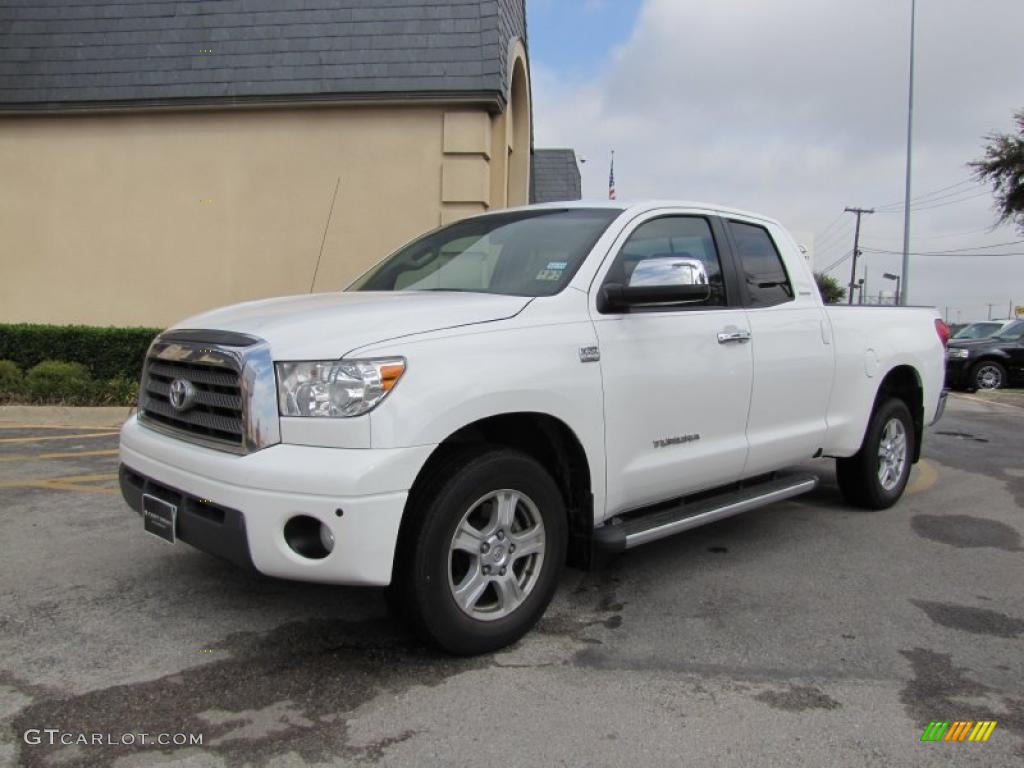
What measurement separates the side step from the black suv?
13838 mm

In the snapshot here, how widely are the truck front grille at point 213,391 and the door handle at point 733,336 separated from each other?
2289 millimetres

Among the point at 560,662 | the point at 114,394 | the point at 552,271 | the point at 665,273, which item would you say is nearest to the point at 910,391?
the point at 665,273

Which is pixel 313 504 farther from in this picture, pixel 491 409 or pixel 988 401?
pixel 988 401

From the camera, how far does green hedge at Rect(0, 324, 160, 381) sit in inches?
402

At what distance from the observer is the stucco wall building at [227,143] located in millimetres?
10539

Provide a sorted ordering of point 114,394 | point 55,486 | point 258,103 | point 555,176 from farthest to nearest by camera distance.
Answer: point 555,176 → point 258,103 → point 114,394 → point 55,486

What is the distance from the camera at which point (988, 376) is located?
54.7 feet

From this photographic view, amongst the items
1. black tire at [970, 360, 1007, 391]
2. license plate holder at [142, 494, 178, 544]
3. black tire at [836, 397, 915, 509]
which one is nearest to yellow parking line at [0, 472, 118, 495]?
license plate holder at [142, 494, 178, 544]

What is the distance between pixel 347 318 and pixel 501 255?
1163mm

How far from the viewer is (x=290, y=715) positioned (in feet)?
8.98

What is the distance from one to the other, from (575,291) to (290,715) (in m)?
2.00

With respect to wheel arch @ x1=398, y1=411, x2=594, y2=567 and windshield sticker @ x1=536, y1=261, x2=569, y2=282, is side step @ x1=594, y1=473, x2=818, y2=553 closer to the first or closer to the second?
wheel arch @ x1=398, y1=411, x2=594, y2=567

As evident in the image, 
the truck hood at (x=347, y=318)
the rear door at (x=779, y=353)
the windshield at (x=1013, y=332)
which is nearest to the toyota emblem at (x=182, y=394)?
the truck hood at (x=347, y=318)

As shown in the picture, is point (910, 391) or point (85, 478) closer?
point (910, 391)
